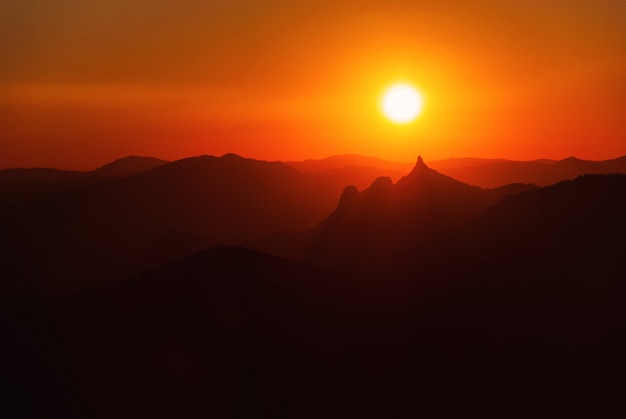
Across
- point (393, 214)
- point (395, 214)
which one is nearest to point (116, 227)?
point (393, 214)

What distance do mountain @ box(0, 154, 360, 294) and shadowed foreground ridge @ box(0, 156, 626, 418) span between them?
6572cm

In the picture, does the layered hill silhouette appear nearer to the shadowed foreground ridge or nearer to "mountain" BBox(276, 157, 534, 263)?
"mountain" BBox(276, 157, 534, 263)

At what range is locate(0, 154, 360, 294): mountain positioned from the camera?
12988 centimetres

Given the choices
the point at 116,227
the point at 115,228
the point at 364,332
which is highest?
the point at 364,332

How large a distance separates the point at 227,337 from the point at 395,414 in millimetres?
15717

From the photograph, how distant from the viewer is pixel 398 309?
180 ft

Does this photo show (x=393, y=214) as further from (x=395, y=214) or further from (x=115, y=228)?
(x=115, y=228)

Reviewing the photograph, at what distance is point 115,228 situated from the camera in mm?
165125

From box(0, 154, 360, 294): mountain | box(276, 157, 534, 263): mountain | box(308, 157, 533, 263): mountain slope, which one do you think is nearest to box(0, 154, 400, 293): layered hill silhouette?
box(0, 154, 360, 294): mountain

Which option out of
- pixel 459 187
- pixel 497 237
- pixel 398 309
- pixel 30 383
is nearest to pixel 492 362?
pixel 398 309

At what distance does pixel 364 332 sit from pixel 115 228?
127 metres

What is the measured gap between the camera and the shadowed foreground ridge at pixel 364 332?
4478 cm

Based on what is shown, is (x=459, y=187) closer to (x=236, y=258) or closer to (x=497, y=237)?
(x=497, y=237)

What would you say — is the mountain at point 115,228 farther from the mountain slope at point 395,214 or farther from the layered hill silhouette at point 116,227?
the mountain slope at point 395,214
